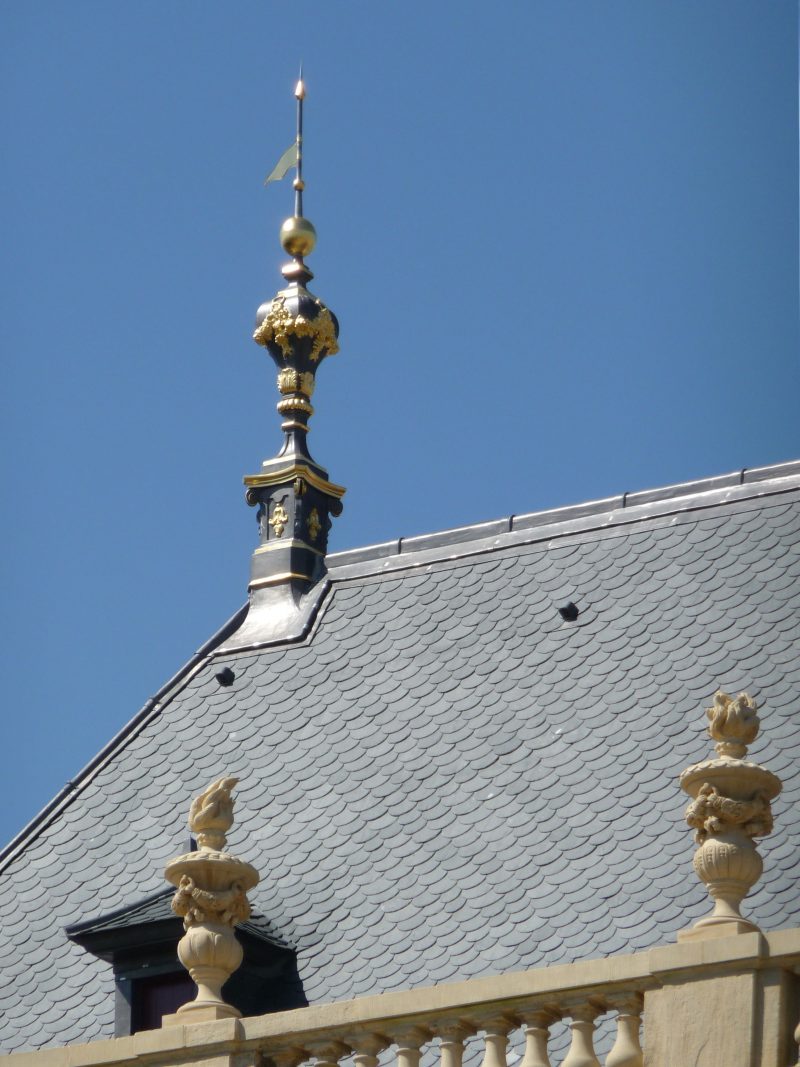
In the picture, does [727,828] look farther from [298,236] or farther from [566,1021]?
[298,236]

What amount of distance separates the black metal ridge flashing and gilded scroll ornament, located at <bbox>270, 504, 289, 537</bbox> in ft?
3.59

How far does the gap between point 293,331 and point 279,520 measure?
2.57 m

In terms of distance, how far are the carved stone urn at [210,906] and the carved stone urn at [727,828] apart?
4.23 m

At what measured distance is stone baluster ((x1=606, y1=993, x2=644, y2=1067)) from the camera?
26.0 metres

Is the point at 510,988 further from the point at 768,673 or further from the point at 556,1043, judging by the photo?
the point at 768,673

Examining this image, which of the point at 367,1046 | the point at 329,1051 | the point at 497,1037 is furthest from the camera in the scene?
the point at 329,1051

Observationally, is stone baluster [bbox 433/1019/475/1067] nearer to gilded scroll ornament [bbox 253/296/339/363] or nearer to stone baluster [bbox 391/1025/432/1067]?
stone baluster [bbox 391/1025/432/1067]

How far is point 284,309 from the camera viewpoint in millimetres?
42094

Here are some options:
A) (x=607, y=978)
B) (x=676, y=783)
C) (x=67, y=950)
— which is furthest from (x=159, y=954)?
(x=607, y=978)

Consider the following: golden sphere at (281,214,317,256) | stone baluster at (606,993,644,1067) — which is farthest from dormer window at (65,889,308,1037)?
golden sphere at (281,214,317,256)

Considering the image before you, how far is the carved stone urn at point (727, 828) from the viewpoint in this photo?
2630cm

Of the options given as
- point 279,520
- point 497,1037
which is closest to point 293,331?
point 279,520

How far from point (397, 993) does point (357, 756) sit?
793cm

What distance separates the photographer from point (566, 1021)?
27781 mm
